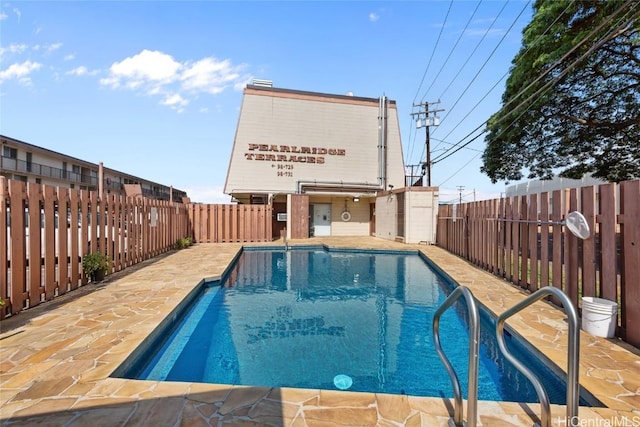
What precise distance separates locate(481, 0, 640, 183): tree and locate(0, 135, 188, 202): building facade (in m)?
18.4

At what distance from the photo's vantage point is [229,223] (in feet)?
52.2

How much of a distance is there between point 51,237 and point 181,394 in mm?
4393

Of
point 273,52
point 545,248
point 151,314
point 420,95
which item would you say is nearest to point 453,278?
point 545,248

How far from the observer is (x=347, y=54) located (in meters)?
14.1

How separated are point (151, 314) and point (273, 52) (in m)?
11.4

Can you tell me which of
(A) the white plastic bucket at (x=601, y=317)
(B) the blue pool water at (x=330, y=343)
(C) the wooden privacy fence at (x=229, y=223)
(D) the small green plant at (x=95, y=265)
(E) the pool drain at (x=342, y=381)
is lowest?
(E) the pool drain at (x=342, y=381)

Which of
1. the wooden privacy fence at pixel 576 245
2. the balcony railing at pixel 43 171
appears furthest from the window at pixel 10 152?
the wooden privacy fence at pixel 576 245

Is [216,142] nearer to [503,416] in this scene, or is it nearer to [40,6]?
[40,6]

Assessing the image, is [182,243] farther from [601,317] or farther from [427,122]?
[427,122]

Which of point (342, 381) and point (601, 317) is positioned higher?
point (601, 317)

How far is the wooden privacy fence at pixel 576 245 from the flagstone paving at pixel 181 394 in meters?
0.73

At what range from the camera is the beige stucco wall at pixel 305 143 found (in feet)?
57.9

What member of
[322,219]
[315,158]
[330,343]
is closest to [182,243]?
[322,219]

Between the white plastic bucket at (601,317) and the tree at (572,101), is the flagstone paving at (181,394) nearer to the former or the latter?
the white plastic bucket at (601,317)
